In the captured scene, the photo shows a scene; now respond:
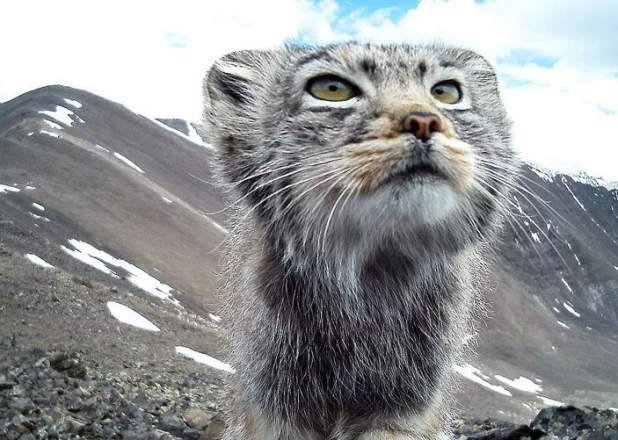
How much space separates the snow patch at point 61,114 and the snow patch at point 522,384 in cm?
6125

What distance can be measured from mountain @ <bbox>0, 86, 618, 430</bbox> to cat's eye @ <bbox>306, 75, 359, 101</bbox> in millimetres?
1579

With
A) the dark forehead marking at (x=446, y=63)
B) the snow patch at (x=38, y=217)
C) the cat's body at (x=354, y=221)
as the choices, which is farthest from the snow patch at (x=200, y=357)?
the dark forehead marking at (x=446, y=63)

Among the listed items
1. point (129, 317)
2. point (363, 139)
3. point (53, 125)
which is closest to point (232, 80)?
point (363, 139)

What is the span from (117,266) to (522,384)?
186 ft

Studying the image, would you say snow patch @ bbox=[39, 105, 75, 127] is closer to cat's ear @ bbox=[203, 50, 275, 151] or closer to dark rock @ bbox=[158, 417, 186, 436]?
dark rock @ bbox=[158, 417, 186, 436]

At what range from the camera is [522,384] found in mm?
78125

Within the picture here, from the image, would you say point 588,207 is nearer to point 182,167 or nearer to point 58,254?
point 182,167

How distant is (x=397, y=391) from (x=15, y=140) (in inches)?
2268

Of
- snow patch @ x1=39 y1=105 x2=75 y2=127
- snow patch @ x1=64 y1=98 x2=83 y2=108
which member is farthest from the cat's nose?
snow patch @ x1=64 y1=98 x2=83 y2=108

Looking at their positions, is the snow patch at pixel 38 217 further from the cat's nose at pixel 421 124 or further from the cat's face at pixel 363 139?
the cat's nose at pixel 421 124

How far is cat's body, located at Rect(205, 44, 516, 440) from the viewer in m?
4.87

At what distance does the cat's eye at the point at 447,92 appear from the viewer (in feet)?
18.8

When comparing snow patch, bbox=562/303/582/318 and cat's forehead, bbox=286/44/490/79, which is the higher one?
cat's forehead, bbox=286/44/490/79

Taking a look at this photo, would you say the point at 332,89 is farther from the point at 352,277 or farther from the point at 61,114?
the point at 61,114
